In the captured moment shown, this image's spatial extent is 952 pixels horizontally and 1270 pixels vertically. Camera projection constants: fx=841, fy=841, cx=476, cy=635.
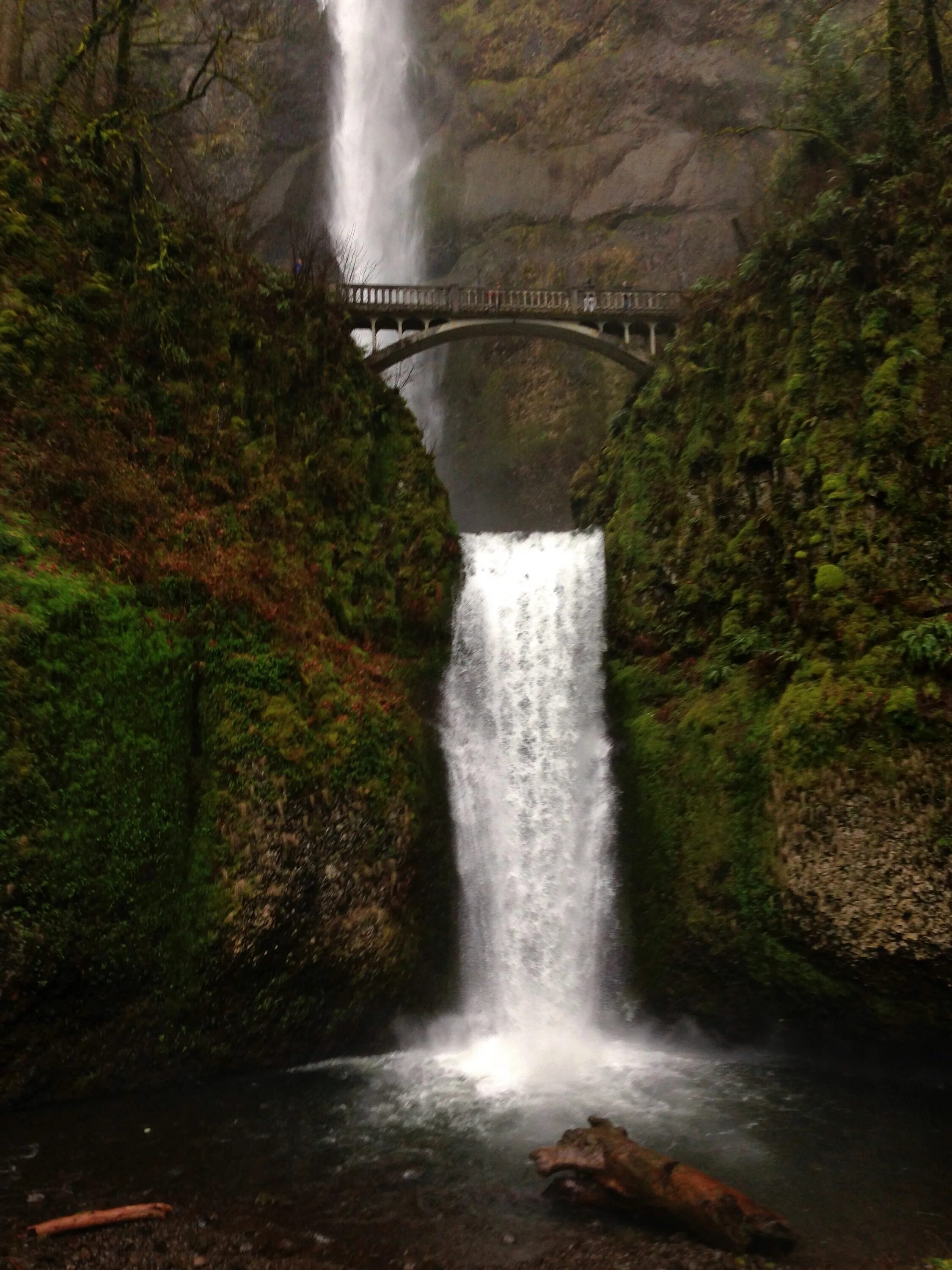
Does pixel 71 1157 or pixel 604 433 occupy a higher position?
pixel 604 433

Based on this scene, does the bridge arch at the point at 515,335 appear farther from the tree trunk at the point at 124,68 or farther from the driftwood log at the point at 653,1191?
the driftwood log at the point at 653,1191

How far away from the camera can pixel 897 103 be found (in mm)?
14836

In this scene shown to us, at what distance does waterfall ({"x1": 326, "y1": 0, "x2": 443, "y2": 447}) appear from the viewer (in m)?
38.4

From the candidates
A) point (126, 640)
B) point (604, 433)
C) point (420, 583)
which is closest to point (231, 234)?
point (420, 583)

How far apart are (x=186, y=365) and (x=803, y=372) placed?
10.5m

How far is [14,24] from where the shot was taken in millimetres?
15297

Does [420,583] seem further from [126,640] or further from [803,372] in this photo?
[803,372]

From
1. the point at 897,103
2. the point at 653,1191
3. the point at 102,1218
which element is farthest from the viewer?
the point at 897,103

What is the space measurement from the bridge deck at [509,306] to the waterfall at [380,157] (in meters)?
12.3

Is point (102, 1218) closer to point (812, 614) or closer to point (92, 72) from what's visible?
point (812, 614)

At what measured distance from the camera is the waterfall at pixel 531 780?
501 inches

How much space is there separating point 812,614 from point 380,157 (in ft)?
126

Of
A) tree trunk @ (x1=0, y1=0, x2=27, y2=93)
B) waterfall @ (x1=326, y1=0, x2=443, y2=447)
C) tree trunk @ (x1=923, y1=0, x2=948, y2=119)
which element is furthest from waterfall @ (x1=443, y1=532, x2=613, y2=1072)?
waterfall @ (x1=326, y1=0, x2=443, y2=447)

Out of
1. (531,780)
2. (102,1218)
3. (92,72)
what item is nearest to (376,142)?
(92,72)
